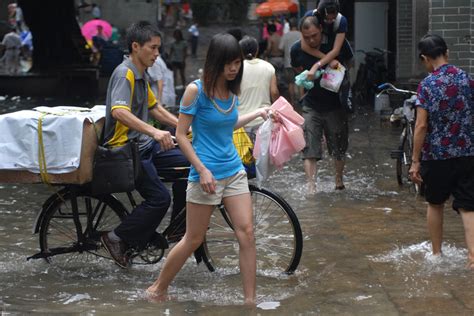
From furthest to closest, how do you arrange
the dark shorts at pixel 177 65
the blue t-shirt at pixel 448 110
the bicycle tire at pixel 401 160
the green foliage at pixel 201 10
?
the green foliage at pixel 201 10 < the dark shorts at pixel 177 65 < the bicycle tire at pixel 401 160 < the blue t-shirt at pixel 448 110

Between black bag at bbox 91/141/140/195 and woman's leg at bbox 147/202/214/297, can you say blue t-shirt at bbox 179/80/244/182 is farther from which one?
black bag at bbox 91/141/140/195

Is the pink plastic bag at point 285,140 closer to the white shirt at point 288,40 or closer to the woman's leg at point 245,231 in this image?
the woman's leg at point 245,231

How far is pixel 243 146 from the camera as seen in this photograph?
7.05 m

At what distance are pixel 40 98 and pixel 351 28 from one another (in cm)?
827

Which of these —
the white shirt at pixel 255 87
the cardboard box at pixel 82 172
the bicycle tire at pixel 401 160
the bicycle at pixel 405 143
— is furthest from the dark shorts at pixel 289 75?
the cardboard box at pixel 82 172

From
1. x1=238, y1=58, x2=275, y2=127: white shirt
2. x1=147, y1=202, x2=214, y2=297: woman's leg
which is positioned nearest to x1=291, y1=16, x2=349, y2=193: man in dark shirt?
x1=238, y1=58, x2=275, y2=127: white shirt

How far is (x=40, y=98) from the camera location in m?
25.5

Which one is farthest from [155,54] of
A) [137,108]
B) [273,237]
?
[273,237]

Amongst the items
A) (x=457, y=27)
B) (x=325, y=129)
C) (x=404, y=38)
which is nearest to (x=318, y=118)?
(x=325, y=129)

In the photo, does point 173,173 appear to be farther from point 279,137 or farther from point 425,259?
point 425,259

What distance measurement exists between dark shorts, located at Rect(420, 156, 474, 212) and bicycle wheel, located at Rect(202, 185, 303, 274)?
1109 mm

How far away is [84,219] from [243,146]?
1.30 meters

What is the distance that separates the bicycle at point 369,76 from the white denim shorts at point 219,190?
47.2ft

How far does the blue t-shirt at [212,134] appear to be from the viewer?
6066 mm
